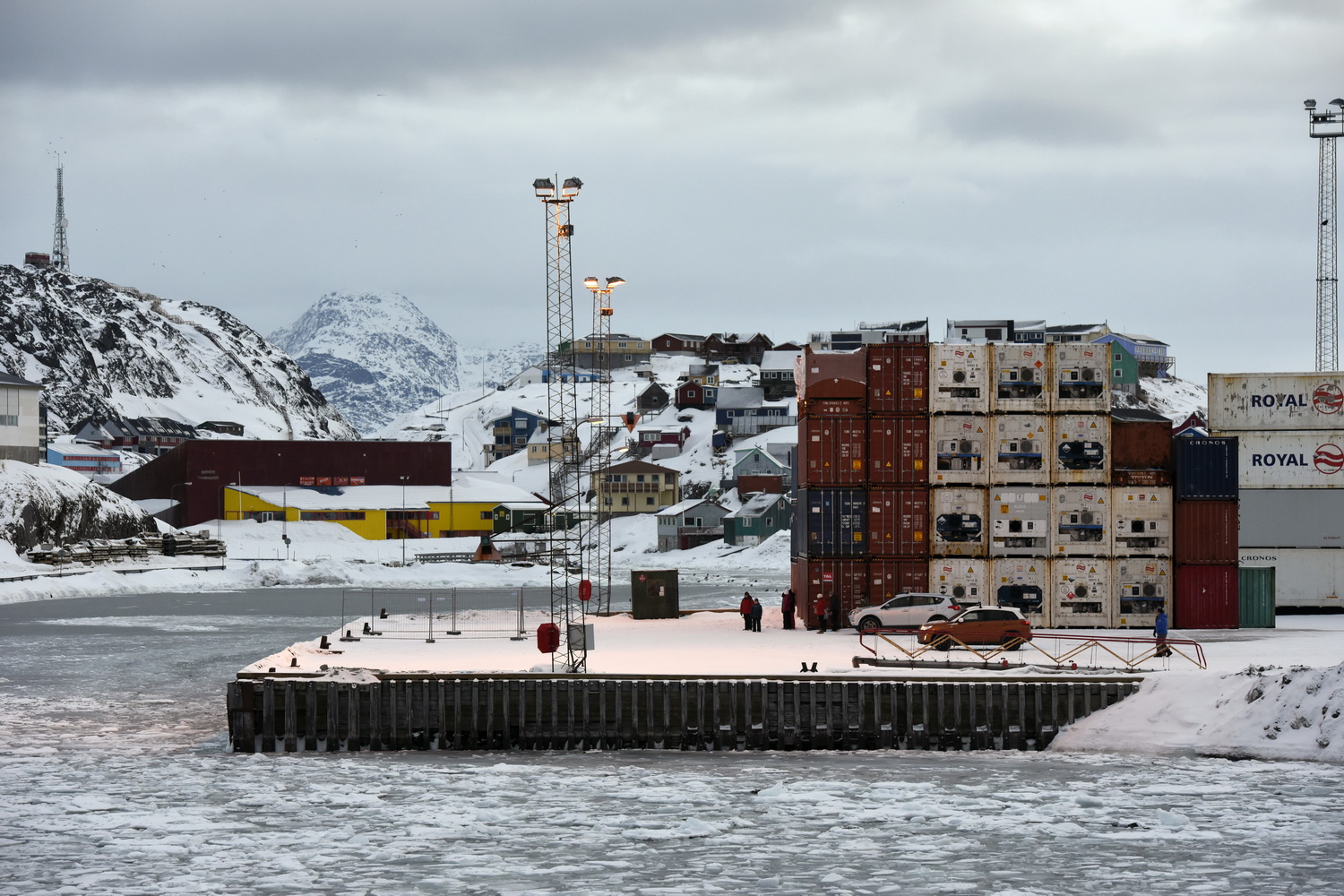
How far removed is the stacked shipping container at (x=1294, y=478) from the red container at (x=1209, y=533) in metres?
5.09

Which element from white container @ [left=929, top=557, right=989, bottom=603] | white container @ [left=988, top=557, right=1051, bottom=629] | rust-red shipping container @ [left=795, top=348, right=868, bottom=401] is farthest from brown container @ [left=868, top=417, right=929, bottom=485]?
white container @ [left=988, top=557, right=1051, bottom=629]

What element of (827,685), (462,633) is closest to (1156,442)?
(827,685)

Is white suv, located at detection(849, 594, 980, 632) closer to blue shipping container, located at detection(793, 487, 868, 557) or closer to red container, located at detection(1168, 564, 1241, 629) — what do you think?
blue shipping container, located at detection(793, 487, 868, 557)

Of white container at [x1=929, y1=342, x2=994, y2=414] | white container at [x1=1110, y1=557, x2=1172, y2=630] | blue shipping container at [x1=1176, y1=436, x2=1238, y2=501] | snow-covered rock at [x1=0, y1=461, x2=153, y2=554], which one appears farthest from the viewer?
snow-covered rock at [x1=0, y1=461, x2=153, y2=554]

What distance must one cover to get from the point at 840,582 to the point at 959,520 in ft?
16.9

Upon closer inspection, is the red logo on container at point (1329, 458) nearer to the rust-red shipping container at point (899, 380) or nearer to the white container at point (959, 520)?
the white container at point (959, 520)

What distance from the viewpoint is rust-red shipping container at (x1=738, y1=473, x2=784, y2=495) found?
16000 centimetres

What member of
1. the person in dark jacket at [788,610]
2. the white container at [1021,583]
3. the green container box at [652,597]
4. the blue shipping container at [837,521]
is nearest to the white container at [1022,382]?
the white container at [1021,583]

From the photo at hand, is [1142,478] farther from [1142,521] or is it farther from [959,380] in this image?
[959,380]

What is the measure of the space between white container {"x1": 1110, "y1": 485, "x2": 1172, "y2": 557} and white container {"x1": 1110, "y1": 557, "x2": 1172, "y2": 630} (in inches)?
16.8

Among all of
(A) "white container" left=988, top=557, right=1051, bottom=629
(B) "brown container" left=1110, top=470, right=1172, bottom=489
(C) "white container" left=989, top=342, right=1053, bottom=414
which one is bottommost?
(A) "white container" left=988, top=557, right=1051, bottom=629

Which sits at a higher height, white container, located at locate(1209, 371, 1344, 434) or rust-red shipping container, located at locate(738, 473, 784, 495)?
white container, located at locate(1209, 371, 1344, 434)

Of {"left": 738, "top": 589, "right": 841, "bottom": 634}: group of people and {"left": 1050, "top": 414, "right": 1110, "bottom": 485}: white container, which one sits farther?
{"left": 1050, "top": 414, "right": 1110, "bottom": 485}: white container

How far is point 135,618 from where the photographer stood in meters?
69.2
